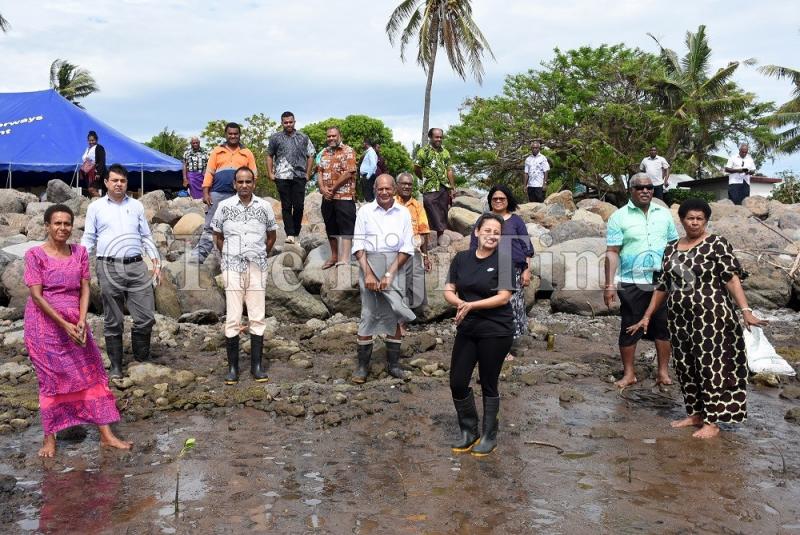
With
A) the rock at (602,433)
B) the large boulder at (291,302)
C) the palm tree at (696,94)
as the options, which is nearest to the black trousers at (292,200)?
the large boulder at (291,302)

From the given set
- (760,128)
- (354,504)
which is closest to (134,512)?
(354,504)

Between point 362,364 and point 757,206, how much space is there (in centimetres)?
1390

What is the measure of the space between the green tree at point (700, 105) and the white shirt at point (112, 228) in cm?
2447

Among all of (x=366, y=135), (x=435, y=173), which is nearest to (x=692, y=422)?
(x=435, y=173)

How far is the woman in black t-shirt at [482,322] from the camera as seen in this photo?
4.80m

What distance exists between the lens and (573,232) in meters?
12.6

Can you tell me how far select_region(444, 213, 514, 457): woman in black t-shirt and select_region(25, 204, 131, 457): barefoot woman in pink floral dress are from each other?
2.33 m

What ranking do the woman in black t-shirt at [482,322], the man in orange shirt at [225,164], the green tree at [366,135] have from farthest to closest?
the green tree at [366,135], the man in orange shirt at [225,164], the woman in black t-shirt at [482,322]

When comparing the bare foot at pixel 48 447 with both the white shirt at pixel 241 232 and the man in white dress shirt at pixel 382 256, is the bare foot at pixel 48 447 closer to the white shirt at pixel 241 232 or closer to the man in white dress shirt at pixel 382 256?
the white shirt at pixel 241 232

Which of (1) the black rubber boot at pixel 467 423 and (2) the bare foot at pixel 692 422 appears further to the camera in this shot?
(2) the bare foot at pixel 692 422

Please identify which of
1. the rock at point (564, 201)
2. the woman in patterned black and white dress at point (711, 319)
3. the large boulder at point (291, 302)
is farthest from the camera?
the rock at point (564, 201)

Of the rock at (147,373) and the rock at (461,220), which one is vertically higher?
the rock at (461,220)

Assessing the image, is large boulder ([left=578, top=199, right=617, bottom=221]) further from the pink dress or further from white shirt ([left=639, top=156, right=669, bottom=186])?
the pink dress

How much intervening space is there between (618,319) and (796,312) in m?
2.88
